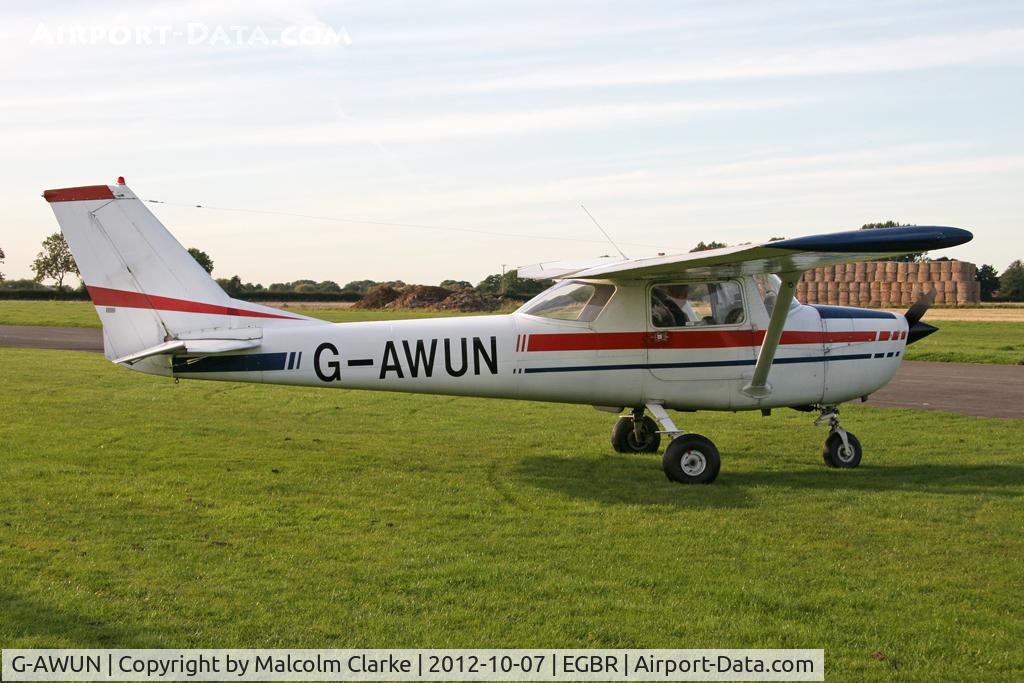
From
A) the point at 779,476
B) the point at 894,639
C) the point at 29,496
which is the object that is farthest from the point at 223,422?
the point at 894,639

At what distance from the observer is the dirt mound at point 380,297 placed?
231 ft

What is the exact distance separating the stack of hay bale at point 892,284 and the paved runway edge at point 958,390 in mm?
36145

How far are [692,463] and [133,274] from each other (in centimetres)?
622

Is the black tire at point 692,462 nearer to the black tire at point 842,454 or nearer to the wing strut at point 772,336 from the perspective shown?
the wing strut at point 772,336

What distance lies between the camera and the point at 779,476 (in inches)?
420

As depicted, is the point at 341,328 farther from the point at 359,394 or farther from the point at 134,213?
the point at 359,394

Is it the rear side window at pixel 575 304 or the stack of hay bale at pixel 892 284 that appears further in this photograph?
the stack of hay bale at pixel 892 284

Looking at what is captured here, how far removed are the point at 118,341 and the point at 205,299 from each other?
3.29ft

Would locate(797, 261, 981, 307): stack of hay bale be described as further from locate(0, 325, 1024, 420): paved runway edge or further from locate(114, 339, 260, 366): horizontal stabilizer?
locate(114, 339, 260, 366): horizontal stabilizer

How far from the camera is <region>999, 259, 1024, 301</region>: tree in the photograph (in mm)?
83312

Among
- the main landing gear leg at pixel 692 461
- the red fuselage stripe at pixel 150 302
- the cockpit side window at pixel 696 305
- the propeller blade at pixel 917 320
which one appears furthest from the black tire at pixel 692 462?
the red fuselage stripe at pixel 150 302

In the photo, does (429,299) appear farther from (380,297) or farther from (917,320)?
(917,320)

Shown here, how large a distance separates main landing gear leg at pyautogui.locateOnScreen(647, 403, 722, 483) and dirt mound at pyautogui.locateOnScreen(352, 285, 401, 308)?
60.7 meters

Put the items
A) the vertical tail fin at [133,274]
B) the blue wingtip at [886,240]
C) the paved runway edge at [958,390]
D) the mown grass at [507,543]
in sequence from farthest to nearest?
the paved runway edge at [958,390] < the vertical tail fin at [133,274] < the blue wingtip at [886,240] < the mown grass at [507,543]
